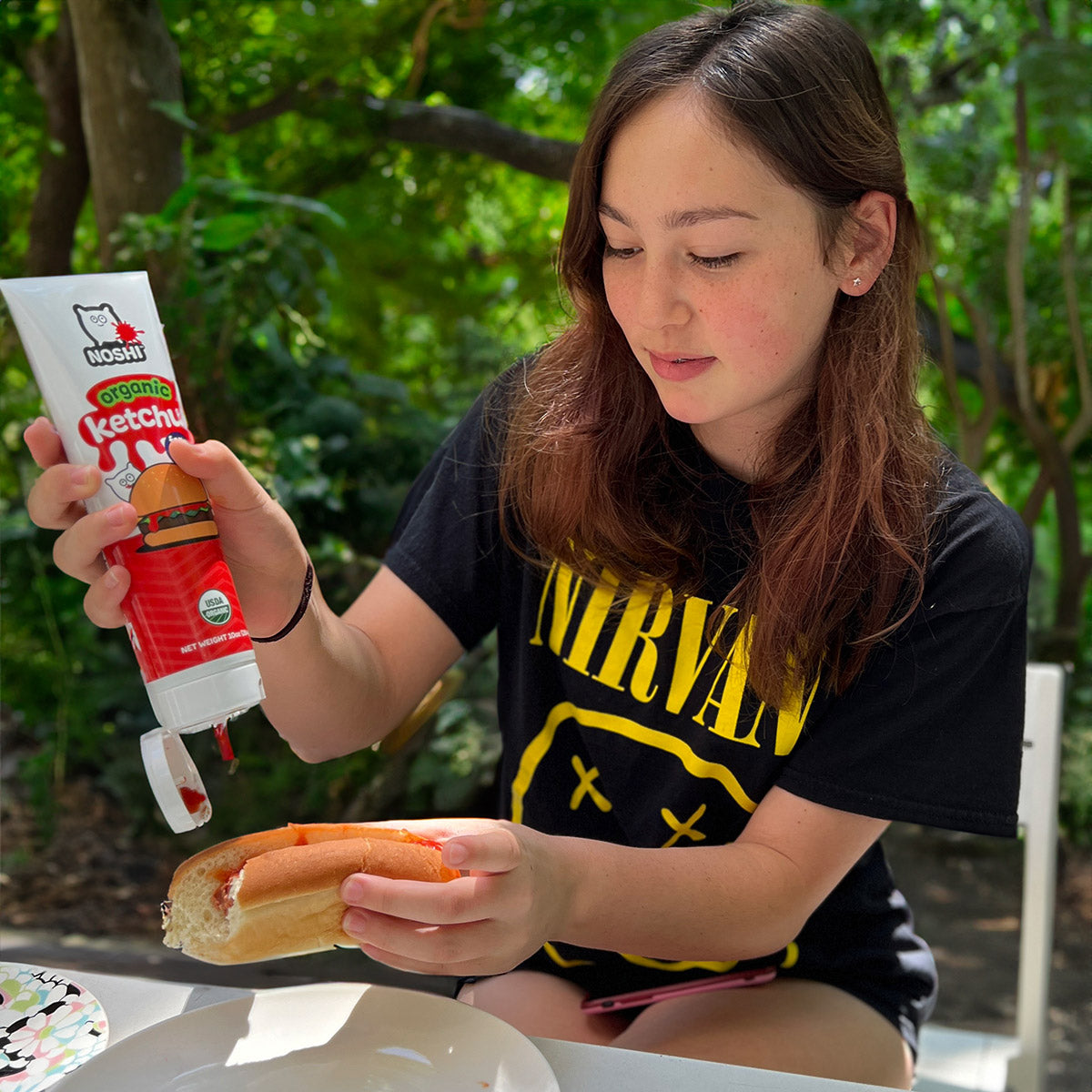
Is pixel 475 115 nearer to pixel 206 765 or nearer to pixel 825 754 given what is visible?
pixel 206 765

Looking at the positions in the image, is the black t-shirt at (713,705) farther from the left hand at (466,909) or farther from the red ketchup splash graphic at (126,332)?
the red ketchup splash graphic at (126,332)

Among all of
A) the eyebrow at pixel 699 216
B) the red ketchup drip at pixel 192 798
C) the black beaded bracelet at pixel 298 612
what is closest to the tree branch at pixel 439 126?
the eyebrow at pixel 699 216

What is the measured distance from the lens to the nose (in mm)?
1104

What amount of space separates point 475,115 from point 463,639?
2.14 m

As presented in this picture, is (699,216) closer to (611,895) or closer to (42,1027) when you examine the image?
(611,895)

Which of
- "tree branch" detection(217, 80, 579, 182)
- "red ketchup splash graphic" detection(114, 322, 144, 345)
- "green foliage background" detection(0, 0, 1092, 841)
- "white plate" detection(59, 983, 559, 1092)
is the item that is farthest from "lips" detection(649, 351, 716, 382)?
"tree branch" detection(217, 80, 579, 182)

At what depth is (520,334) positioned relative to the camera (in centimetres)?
361

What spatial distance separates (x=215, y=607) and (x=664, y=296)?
0.53 metres

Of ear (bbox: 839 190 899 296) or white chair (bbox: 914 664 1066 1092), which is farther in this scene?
white chair (bbox: 914 664 1066 1092)

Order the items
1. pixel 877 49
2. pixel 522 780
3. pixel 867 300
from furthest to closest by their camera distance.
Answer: pixel 877 49 < pixel 522 780 < pixel 867 300

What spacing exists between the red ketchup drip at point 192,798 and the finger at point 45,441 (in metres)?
0.27

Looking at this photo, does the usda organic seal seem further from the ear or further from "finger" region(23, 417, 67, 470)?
the ear

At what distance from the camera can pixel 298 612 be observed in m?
1.16

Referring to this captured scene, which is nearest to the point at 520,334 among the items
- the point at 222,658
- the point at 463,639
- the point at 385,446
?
the point at 385,446
